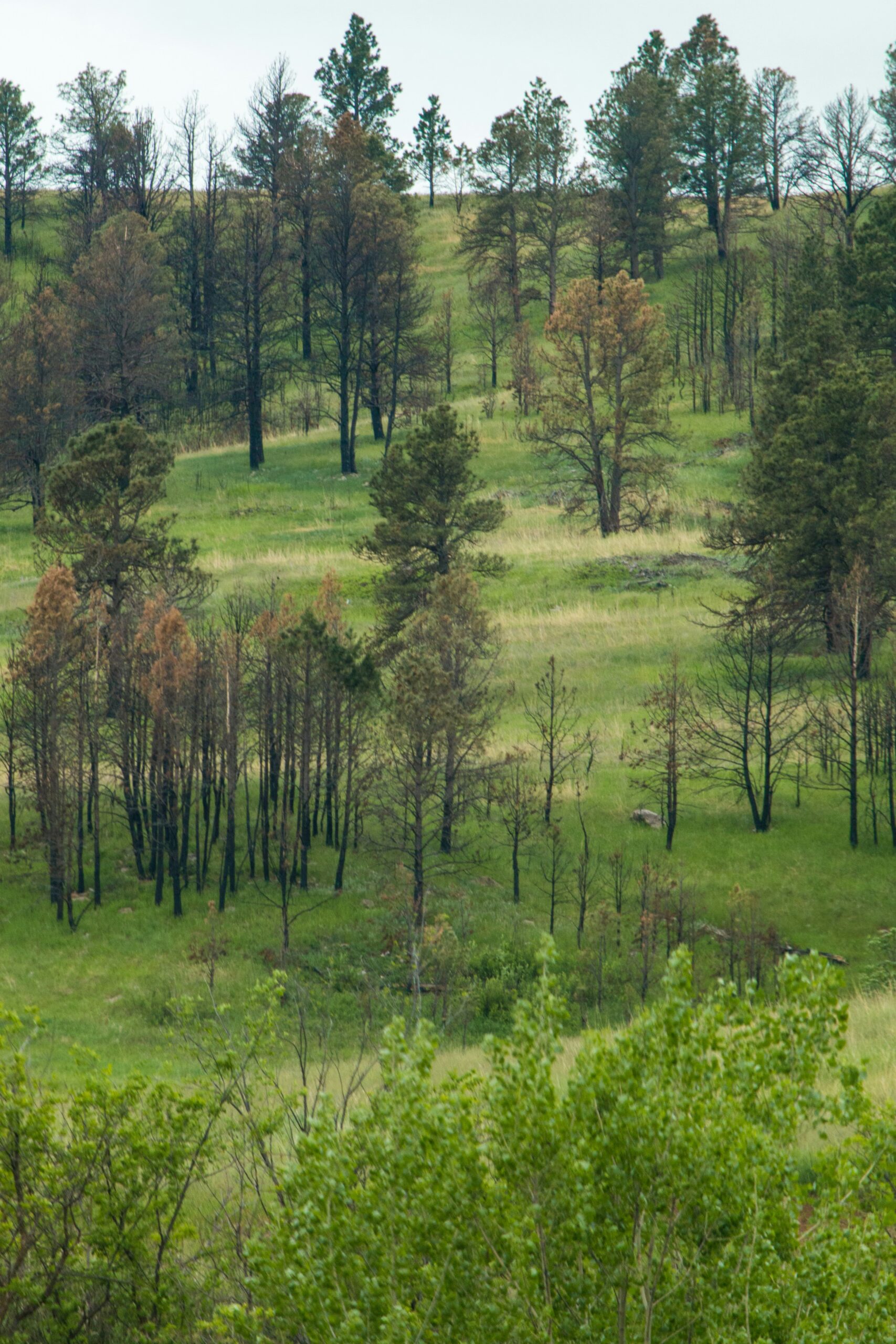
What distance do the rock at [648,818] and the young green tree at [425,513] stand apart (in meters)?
8.60

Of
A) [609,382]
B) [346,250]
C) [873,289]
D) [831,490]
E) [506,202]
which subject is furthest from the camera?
[506,202]

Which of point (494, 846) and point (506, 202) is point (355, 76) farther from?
point (494, 846)

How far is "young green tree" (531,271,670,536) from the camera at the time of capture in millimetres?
46094

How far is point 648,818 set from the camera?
29359mm

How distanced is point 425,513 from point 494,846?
10.3 metres

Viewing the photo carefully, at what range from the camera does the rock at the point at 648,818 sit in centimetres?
2900

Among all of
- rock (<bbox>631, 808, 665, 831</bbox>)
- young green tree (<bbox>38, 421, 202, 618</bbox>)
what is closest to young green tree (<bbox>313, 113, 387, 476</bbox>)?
young green tree (<bbox>38, 421, 202, 618</bbox>)

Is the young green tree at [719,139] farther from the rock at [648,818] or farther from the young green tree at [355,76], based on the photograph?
the rock at [648,818]

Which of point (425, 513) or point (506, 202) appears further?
point (506, 202)

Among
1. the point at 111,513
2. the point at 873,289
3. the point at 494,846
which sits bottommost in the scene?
the point at 494,846

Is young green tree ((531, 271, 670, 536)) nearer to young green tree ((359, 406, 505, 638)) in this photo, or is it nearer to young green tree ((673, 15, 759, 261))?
young green tree ((359, 406, 505, 638))

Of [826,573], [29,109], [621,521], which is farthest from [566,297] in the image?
[29,109]

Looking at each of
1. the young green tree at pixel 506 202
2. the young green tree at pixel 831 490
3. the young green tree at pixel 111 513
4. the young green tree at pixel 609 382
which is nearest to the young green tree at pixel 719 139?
the young green tree at pixel 506 202

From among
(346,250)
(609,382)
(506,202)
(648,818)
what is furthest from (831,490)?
(506,202)
